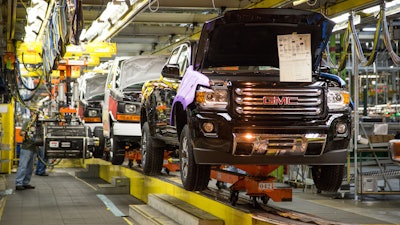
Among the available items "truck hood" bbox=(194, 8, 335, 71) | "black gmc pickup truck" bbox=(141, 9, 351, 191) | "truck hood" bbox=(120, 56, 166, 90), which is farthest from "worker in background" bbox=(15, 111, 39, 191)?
"truck hood" bbox=(194, 8, 335, 71)

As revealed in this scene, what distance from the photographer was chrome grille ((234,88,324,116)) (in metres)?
6.95

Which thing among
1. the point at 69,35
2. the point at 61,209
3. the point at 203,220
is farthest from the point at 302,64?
the point at 61,209

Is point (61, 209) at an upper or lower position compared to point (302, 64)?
lower

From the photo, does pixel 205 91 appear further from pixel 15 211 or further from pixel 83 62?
pixel 83 62

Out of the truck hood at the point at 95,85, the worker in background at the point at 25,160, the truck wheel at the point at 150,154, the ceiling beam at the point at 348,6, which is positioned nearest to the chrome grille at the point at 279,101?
the truck wheel at the point at 150,154

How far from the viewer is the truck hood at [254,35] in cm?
725

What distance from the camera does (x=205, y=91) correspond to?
7.03 meters

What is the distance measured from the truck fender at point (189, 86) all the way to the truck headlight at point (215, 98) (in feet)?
0.29

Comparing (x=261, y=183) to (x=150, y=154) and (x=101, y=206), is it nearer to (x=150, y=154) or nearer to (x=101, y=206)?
(x=150, y=154)

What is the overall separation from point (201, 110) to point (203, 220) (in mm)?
2080

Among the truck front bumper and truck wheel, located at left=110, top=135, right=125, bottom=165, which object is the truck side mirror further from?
truck wheel, located at left=110, top=135, right=125, bottom=165

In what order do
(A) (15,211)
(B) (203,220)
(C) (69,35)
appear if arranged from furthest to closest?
1. (A) (15,211)
2. (C) (69,35)
3. (B) (203,220)

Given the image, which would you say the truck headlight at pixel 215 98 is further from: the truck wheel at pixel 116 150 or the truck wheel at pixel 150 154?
the truck wheel at pixel 116 150

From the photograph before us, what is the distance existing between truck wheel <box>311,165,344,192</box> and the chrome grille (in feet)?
A: 3.00
